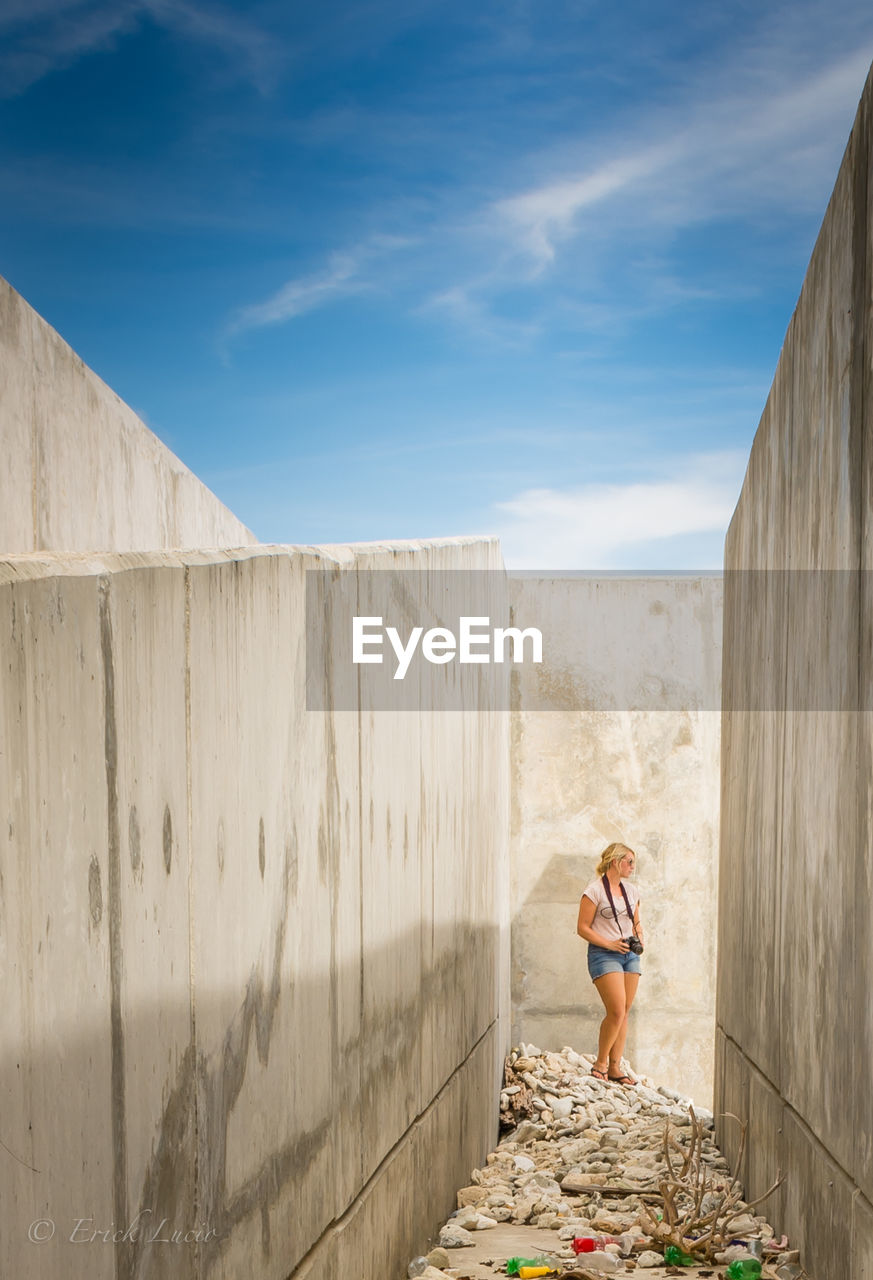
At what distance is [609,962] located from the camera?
9.47 m

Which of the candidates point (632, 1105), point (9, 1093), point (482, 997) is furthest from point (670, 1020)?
point (9, 1093)

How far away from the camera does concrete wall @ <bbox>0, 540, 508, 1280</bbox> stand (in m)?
1.73

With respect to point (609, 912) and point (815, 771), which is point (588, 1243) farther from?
point (609, 912)

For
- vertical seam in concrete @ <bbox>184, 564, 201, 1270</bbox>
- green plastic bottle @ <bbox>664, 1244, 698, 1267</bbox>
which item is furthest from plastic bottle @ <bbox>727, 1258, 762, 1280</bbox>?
Result: vertical seam in concrete @ <bbox>184, 564, 201, 1270</bbox>

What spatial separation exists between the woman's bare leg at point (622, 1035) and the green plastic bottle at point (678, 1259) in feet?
16.3

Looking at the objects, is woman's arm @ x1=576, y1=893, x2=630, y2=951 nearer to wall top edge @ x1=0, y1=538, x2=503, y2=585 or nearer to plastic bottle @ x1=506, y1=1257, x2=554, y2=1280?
plastic bottle @ x1=506, y1=1257, x2=554, y2=1280

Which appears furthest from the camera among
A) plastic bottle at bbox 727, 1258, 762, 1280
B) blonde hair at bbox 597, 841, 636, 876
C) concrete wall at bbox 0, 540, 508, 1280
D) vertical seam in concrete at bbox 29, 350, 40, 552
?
blonde hair at bbox 597, 841, 636, 876

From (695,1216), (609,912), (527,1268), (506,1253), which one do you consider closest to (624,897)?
(609,912)

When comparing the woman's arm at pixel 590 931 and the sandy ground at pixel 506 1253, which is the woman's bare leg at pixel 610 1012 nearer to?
the woman's arm at pixel 590 931

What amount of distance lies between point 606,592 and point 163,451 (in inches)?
201

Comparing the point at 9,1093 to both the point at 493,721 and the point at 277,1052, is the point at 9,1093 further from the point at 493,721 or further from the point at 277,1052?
the point at 493,721

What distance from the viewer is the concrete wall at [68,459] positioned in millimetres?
4383

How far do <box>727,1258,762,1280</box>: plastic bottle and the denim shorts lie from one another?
5272mm

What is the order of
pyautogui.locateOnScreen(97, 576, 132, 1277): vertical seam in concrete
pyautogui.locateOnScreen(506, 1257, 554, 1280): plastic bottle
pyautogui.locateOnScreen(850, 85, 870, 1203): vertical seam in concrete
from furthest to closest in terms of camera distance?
pyautogui.locateOnScreen(506, 1257, 554, 1280): plastic bottle
pyautogui.locateOnScreen(850, 85, 870, 1203): vertical seam in concrete
pyautogui.locateOnScreen(97, 576, 132, 1277): vertical seam in concrete
